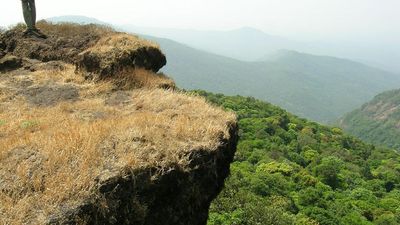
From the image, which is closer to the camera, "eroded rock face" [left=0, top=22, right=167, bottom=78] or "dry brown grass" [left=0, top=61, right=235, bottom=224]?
"dry brown grass" [left=0, top=61, right=235, bottom=224]

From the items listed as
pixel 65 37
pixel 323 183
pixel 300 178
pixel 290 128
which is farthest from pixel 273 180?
pixel 65 37

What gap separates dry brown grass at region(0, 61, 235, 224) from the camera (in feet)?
21.8

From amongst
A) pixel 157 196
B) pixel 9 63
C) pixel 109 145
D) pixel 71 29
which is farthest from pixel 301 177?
pixel 109 145

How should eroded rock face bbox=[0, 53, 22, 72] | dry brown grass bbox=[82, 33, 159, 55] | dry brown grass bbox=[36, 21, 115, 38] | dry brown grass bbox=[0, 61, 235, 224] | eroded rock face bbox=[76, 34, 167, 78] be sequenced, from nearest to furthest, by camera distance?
dry brown grass bbox=[0, 61, 235, 224], eroded rock face bbox=[76, 34, 167, 78], dry brown grass bbox=[82, 33, 159, 55], eroded rock face bbox=[0, 53, 22, 72], dry brown grass bbox=[36, 21, 115, 38]

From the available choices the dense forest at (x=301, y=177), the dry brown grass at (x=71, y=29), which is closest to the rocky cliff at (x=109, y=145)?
the dry brown grass at (x=71, y=29)

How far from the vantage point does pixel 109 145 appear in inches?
313

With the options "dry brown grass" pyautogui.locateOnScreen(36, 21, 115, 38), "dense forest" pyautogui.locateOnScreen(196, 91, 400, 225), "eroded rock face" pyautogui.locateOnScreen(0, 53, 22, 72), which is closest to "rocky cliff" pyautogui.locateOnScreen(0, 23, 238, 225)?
"eroded rock face" pyautogui.locateOnScreen(0, 53, 22, 72)

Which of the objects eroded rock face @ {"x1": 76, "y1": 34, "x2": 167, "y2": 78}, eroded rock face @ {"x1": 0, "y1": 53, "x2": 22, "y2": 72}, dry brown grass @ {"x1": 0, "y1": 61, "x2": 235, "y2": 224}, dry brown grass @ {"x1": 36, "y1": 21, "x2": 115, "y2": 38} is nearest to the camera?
dry brown grass @ {"x1": 0, "y1": 61, "x2": 235, "y2": 224}

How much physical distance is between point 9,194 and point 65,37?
42.6 feet

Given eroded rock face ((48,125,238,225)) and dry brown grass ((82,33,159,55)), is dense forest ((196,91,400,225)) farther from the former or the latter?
eroded rock face ((48,125,238,225))

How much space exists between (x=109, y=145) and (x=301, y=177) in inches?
2536

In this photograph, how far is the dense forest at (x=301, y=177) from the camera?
4838cm

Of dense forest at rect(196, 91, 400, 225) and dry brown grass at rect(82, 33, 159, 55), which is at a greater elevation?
dry brown grass at rect(82, 33, 159, 55)

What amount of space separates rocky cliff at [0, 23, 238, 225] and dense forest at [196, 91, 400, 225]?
27.2 meters
